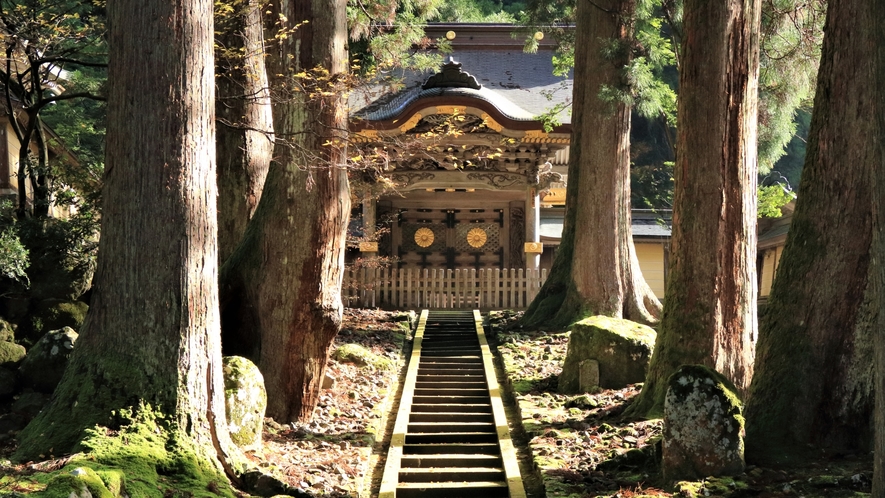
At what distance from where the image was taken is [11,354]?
9922 millimetres

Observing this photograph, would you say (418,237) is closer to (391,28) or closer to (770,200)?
(391,28)

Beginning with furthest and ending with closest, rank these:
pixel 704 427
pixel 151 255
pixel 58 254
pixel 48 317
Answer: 1. pixel 58 254
2. pixel 48 317
3. pixel 704 427
4. pixel 151 255

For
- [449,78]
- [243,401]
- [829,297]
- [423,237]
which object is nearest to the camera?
[829,297]

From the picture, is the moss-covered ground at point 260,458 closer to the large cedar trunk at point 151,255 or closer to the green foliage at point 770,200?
the large cedar trunk at point 151,255

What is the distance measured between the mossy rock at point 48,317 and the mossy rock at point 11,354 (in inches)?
32.8

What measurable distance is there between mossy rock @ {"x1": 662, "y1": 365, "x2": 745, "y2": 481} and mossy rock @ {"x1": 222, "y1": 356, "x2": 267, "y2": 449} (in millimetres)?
3724

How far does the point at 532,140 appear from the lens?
772 inches

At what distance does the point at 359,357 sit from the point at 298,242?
3850 millimetres

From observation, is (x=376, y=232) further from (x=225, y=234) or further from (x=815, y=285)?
(x=815, y=285)

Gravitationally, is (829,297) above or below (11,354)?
above

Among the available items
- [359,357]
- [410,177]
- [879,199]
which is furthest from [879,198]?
[410,177]

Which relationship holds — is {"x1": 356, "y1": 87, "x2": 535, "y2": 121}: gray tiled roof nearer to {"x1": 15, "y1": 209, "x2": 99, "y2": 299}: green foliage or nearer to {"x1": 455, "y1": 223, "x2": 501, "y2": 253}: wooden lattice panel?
{"x1": 455, "y1": 223, "x2": 501, "y2": 253}: wooden lattice panel

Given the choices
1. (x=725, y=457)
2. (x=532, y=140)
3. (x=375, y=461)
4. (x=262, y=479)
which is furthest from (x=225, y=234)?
(x=532, y=140)

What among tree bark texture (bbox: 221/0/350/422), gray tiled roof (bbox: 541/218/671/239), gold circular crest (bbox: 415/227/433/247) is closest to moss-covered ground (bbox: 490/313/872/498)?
tree bark texture (bbox: 221/0/350/422)
